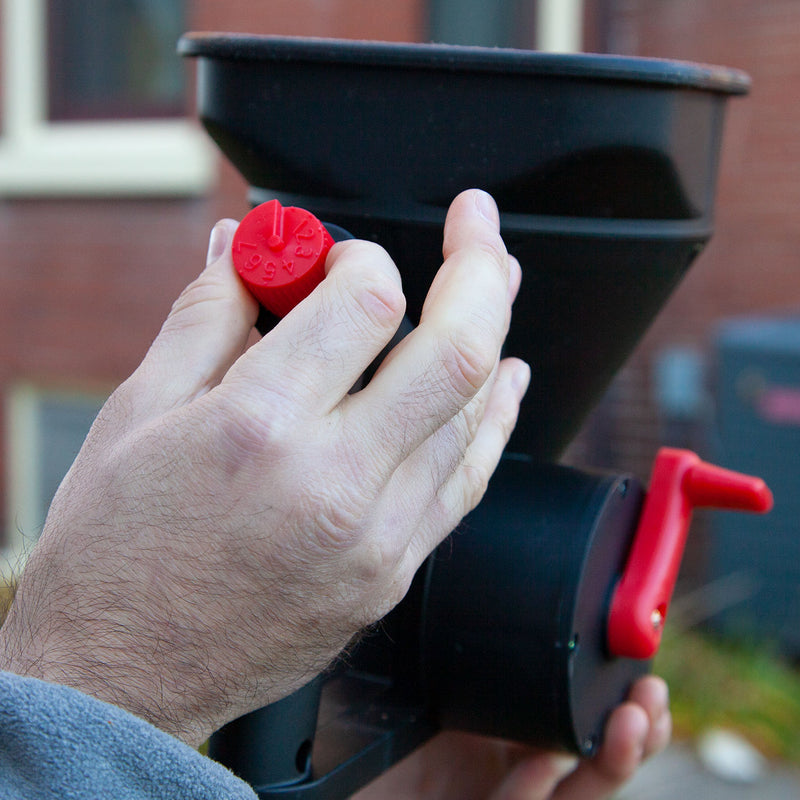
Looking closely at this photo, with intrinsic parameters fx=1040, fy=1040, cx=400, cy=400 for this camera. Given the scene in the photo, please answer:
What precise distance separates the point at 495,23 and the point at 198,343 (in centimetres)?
316

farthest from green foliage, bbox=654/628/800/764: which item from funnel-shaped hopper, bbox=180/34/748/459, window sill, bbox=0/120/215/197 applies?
window sill, bbox=0/120/215/197

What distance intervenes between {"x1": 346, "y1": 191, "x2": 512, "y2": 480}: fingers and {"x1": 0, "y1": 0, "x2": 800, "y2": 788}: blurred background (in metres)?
2.44

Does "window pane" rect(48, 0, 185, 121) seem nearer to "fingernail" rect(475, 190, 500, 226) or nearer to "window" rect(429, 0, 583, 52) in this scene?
"window" rect(429, 0, 583, 52)

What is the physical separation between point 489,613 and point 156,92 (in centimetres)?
397

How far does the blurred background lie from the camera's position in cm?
305

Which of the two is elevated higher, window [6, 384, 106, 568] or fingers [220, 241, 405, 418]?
fingers [220, 241, 405, 418]

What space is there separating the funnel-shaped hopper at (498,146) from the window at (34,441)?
151 inches

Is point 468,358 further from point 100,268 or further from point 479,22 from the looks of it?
point 100,268

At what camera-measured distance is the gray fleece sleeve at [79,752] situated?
1.97ft

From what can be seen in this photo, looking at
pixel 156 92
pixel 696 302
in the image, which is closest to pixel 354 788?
pixel 696 302

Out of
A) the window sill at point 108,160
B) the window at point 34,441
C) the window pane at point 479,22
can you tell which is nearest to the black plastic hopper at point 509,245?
the window pane at point 479,22

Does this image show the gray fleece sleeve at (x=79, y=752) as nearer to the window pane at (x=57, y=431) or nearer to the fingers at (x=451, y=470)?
the fingers at (x=451, y=470)

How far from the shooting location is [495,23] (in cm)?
355

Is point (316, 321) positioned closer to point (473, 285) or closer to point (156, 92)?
point (473, 285)
